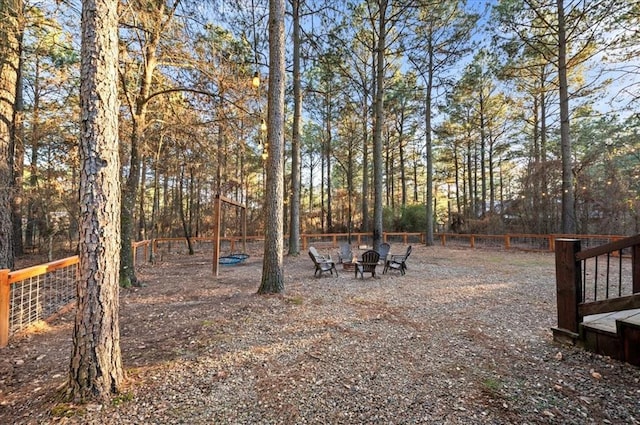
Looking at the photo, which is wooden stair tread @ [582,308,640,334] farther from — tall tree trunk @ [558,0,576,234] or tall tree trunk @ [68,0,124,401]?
tall tree trunk @ [558,0,576,234]

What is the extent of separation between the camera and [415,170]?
22.8 meters

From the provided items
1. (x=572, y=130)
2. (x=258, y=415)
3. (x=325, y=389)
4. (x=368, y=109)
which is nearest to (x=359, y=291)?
(x=325, y=389)

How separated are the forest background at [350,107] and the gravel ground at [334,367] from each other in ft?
10.7

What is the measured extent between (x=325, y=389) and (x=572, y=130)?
18910mm

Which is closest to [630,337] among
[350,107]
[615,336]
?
[615,336]

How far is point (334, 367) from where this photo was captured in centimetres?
261

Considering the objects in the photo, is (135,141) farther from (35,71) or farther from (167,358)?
(167,358)

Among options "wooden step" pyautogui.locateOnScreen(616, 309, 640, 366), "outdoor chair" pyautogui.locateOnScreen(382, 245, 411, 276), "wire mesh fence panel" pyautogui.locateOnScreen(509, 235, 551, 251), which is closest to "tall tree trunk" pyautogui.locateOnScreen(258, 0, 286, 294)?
"outdoor chair" pyautogui.locateOnScreen(382, 245, 411, 276)

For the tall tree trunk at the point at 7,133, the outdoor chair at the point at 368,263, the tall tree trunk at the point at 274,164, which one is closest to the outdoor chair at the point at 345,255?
the outdoor chair at the point at 368,263

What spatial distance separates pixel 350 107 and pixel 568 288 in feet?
45.0

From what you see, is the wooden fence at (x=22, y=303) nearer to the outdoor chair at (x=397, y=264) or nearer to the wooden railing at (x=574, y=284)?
the wooden railing at (x=574, y=284)

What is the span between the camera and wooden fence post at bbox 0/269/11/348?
10.1ft

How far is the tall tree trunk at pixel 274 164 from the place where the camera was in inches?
195

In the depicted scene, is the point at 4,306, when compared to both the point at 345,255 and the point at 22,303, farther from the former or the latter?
the point at 345,255
